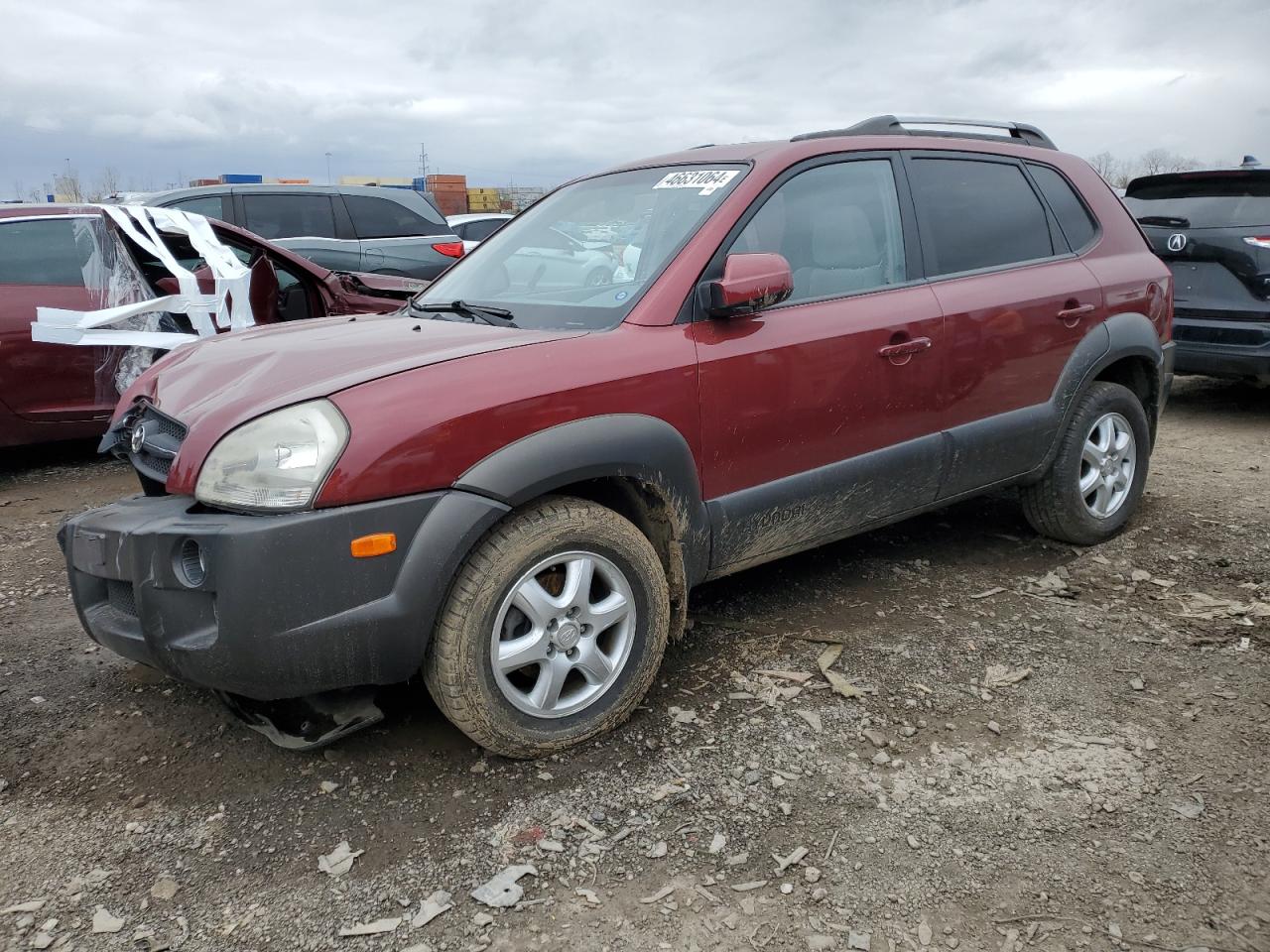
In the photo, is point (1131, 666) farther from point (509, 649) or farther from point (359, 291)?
point (359, 291)

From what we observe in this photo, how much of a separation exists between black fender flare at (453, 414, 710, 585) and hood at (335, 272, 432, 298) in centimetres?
364

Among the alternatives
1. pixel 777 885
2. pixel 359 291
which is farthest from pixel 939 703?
pixel 359 291

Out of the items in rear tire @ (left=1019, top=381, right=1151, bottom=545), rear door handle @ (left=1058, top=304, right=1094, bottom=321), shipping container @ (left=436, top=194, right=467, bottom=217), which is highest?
A: shipping container @ (left=436, top=194, right=467, bottom=217)

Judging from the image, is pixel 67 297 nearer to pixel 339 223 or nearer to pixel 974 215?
pixel 339 223

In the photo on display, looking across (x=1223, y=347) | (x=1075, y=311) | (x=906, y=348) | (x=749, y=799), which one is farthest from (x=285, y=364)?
(x=1223, y=347)

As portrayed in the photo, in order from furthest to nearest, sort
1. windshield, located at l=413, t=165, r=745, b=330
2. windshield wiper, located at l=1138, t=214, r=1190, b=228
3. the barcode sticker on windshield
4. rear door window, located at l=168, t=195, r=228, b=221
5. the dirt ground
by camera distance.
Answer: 1. rear door window, located at l=168, t=195, r=228, b=221
2. windshield wiper, located at l=1138, t=214, r=1190, b=228
3. the barcode sticker on windshield
4. windshield, located at l=413, t=165, r=745, b=330
5. the dirt ground

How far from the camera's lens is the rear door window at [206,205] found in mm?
8016

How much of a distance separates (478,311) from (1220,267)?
5567 mm

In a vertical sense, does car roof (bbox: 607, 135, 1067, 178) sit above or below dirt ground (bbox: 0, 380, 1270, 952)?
above

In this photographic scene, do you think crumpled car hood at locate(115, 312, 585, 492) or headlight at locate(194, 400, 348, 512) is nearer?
headlight at locate(194, 400, 348, 512)

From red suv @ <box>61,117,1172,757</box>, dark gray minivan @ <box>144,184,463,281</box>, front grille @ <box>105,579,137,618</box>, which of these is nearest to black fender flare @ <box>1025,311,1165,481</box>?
red suv @ <box>61,117,1172,757</box>

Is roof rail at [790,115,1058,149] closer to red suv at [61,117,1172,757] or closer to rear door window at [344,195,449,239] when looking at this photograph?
red suv at [61,117,1172,757]

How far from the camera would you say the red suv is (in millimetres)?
2318

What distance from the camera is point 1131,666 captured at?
3.20m
